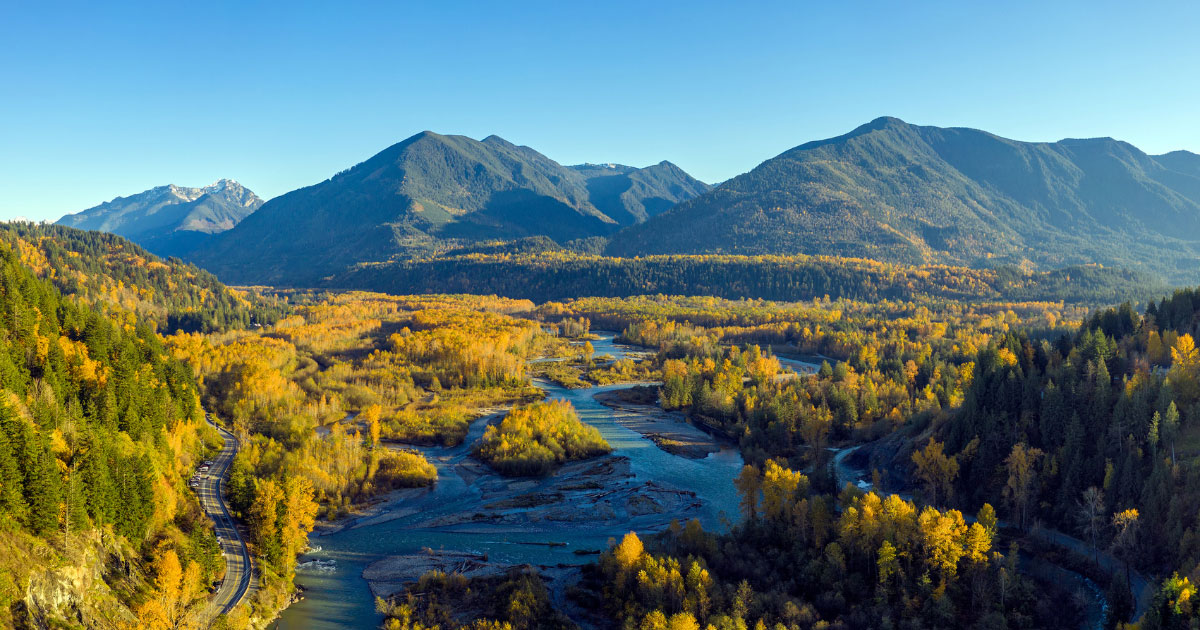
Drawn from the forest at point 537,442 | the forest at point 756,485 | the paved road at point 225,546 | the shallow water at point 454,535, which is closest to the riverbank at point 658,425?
the shallow water at point 454,535

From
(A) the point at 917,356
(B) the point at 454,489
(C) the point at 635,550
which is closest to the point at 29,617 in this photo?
(C) the point at 635,550

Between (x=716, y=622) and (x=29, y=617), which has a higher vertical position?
(x=29, y=617)

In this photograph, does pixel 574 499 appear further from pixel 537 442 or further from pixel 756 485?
pixel 756 485

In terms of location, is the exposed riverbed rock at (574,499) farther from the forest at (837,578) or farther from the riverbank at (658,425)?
the forest at (837,578)

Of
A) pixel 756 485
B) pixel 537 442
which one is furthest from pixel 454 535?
pixel 756 485

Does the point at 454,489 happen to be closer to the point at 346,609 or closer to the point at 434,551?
the point at 434,551

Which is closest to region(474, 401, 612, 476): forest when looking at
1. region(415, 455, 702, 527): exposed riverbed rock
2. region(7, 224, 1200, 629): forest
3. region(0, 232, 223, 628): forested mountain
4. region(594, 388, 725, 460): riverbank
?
region(7, 224, 1200, 629): forest

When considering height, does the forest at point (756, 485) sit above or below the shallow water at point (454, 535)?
above
